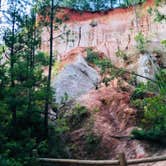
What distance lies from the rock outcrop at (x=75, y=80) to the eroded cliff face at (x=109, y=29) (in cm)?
420

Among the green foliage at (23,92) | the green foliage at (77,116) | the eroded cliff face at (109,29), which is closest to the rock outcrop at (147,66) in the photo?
the eroded cliff face at (109,29)

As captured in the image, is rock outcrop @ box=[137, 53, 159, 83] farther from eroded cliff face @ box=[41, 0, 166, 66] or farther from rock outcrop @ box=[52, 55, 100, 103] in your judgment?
eroded cliff face @ box=[41, 0, 166, 66]

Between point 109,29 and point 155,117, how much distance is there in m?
13.4

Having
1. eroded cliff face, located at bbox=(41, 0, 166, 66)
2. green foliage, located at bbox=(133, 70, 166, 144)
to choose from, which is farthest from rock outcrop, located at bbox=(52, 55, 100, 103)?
eroded cliff face, located at bbox=(41, 0, 166, 66)

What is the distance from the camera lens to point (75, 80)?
17531 millimetres

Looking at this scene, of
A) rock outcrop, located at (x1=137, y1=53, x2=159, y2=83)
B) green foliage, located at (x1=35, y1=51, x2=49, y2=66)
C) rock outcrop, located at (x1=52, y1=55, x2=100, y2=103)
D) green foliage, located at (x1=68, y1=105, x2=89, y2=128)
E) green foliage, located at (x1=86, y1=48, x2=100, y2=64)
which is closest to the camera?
green foliage, located at (x1=35, y1=51, x2=49, y2=66)

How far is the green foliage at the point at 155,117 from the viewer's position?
12.0 m

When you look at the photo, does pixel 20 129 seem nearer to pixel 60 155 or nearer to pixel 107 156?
pixel 60 155

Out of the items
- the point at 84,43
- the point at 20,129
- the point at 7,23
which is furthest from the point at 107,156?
the point at 84,43

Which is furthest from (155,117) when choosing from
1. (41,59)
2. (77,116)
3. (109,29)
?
(109,29)

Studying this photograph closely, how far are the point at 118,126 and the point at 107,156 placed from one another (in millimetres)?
1570

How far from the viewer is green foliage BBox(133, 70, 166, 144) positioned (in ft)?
39.3

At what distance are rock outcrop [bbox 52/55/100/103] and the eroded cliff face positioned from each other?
4204mm

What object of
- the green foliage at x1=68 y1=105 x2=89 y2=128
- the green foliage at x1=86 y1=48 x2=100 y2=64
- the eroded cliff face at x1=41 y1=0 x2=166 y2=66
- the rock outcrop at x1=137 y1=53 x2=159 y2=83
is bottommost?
the green foliage at x1=68 y1=105 x2=89 y2=128
